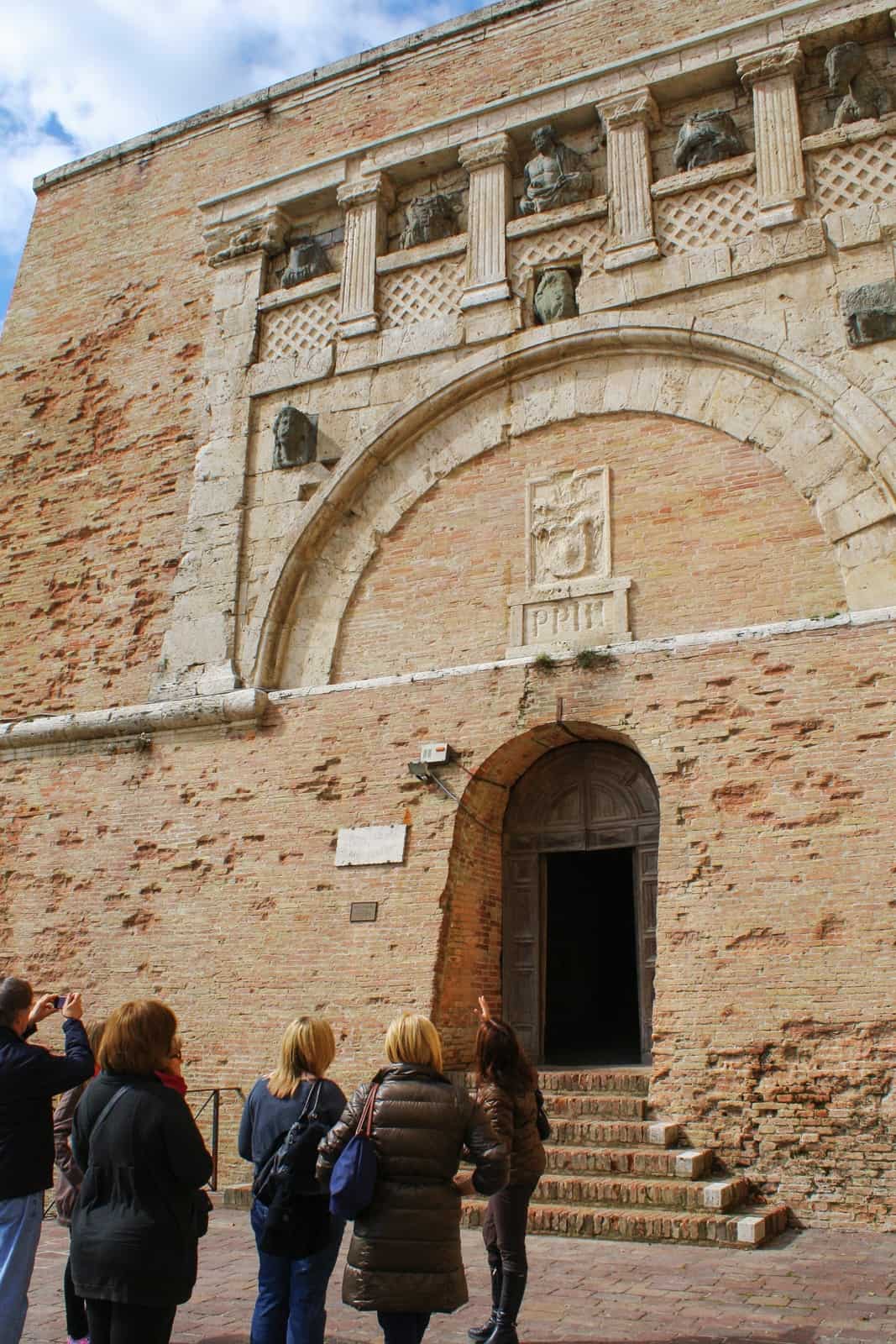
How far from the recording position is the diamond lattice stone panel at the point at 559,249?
9.44 meters

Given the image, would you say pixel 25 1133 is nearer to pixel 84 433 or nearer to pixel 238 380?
pixel 238 380

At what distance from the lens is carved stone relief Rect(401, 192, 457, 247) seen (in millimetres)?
10305

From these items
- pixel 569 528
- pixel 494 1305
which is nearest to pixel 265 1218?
pixel 494 1305

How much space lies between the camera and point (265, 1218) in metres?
3.50

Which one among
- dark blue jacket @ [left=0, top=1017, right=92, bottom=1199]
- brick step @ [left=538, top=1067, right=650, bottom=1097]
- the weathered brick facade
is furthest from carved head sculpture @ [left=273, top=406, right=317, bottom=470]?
dark blue jacket @ [left=0, top=1017, right=92, bottom=1199]

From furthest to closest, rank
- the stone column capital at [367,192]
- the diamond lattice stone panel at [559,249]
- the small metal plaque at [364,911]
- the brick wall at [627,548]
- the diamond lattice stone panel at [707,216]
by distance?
the stone column capital at [367,192]
the diamond lattice stone panel at [559,249]
the diamond lattice stone panel at [707,216]
the small metal plaque at [364,911]
the brick wall at [627,548]

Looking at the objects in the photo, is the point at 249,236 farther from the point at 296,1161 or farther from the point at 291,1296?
the point at 291,1296

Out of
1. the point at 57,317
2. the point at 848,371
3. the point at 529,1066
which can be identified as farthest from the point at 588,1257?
the point at 57,317

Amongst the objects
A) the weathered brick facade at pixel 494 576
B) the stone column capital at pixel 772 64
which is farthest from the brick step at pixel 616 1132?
the stone column capital at pixel 772 64

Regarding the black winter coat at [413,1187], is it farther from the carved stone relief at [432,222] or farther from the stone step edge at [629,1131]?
the carved stone relief at [432,222]

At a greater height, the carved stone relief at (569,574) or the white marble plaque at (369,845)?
the carved stone relief at (569,574)

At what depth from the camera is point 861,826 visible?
6.95 m

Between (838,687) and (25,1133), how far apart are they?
17.9 feet

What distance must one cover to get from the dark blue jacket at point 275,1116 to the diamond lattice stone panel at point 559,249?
24.8 ft
